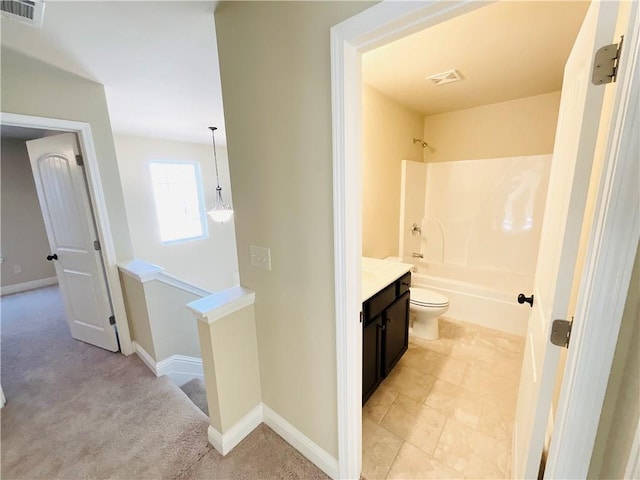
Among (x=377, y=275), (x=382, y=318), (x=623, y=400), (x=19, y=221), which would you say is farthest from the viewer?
(x=19, y=221)

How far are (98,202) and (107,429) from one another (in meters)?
1.68

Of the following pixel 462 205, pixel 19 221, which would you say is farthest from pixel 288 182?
pixel 19 221

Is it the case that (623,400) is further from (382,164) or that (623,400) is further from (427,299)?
(382,164)

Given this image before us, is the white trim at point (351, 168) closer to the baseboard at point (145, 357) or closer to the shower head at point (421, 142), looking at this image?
the baseboard at point (145, 357)

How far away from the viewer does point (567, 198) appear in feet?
2.69

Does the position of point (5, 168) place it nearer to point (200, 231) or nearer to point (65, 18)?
point (200, 231)

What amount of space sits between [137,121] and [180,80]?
1.62 metres

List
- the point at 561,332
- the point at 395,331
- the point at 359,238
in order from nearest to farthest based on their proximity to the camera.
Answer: the point at 561,332 < the point at 359,238 < the point at 395,331

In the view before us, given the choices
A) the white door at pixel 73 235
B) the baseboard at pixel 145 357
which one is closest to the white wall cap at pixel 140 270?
the white door at pixel 73 235

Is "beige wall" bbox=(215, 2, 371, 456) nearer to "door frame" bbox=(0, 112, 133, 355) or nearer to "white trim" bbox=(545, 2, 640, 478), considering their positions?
"white trim" bbox=(545, 2, 640, 478)

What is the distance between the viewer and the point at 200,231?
16.6 ft

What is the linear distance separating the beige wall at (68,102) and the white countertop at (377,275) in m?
2.19

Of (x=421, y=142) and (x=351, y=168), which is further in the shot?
(x=421, y=142)

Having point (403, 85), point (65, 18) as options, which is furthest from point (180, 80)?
point (403, 85)
